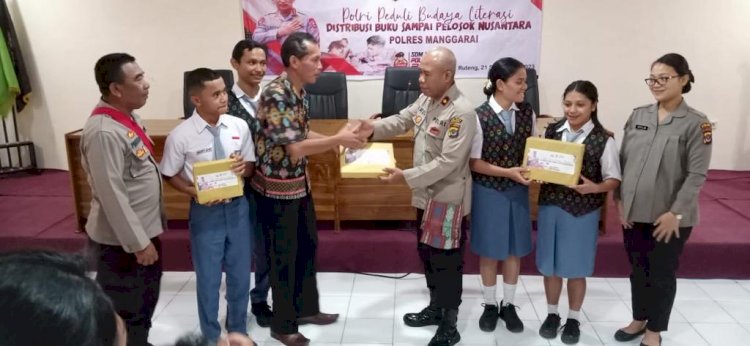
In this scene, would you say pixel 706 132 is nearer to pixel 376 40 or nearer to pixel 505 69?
pixel 505 69

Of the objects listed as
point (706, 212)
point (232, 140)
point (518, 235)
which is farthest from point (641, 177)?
point (706, 212)

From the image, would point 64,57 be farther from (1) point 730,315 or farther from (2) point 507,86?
(1) point 730,315

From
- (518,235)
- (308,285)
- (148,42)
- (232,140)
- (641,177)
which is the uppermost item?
(148,42)

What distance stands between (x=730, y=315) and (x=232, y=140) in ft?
8.07

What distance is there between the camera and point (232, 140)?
2184 millimetres

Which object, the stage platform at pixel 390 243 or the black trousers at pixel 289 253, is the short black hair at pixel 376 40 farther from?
the black trousers at pixel 289 253

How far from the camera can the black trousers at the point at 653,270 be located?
224 cm

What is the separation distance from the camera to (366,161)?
2387mm

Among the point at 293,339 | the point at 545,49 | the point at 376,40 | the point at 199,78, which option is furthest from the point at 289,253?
the point at 545,49

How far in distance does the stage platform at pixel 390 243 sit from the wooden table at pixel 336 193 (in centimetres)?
11

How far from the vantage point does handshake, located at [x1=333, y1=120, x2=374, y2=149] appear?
225 centimetres

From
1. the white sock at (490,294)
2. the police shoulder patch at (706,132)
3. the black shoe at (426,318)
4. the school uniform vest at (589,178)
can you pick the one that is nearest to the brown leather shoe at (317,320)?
the black shoe at (426,318)

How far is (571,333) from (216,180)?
1642 millimetres

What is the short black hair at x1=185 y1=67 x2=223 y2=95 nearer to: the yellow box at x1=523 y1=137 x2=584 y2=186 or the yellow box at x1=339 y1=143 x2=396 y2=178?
the yellow box at x1=339 y1=143 x2=396 y2=178
